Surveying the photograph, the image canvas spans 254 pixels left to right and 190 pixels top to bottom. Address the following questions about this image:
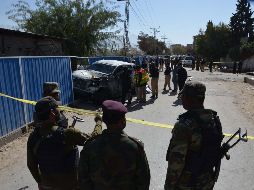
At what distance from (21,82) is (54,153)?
655 cm

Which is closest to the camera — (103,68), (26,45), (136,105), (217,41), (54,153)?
(54,153)

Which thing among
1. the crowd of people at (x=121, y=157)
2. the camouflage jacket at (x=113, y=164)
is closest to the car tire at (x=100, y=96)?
the crowd of people at (x=121, y=157)

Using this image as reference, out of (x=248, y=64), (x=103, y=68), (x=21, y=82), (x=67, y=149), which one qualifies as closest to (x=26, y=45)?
(x=103, y=68)

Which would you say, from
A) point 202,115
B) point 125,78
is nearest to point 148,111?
point 125,78

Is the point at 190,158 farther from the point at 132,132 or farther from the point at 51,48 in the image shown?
the point at 51,48

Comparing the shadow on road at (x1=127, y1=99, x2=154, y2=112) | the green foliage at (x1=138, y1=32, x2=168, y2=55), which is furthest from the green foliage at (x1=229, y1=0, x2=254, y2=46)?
the shadow on road at (x1=127, y1=99, x2=154, y2=112)

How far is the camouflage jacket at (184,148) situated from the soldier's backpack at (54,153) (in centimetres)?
95

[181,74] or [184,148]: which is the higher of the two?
[184,148]

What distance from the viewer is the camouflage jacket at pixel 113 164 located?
2.68 m

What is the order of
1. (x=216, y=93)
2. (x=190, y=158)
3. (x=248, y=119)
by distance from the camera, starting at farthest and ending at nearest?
(x=216, y=93) < (x=248, y=119) < (x=190, y=158)

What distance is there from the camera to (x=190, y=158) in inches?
125

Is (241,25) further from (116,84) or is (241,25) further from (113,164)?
(113,164)

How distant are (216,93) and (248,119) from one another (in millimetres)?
7628

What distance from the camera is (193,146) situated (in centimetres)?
312
